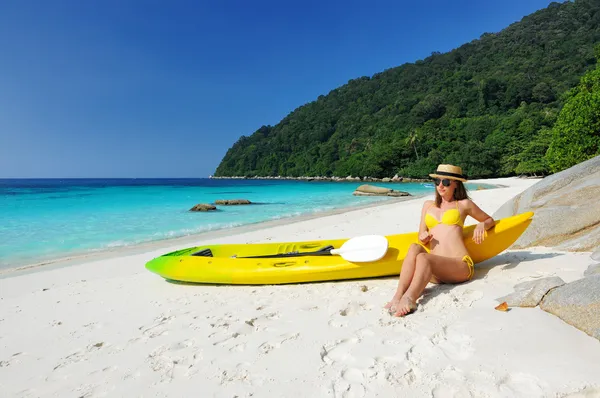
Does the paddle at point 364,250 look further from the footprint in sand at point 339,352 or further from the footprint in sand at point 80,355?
the footprint in sand at point 80,355

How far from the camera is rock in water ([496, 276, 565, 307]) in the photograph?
259cm

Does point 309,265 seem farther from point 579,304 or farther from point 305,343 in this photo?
point 579,304

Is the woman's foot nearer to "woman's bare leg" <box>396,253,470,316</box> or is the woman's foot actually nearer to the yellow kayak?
"woman's bare leg" <box>396,253,470,316</box>

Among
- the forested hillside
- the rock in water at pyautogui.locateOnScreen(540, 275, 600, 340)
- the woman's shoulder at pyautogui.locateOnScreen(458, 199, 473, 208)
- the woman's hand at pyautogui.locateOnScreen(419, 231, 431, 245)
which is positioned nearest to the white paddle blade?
the woman's hand at pyautogui.locateOnScreen(419, 231, 431, 245)

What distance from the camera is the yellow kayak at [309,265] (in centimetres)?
363

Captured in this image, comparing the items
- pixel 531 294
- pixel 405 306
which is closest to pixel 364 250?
pixel 405 306

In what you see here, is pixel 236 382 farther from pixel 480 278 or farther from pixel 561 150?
pixel 561 150

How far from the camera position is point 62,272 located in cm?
603

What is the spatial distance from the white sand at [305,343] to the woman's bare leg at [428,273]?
0.09 m

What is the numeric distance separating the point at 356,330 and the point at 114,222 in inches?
526

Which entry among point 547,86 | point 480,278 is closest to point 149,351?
point 480,278

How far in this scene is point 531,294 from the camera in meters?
2.64

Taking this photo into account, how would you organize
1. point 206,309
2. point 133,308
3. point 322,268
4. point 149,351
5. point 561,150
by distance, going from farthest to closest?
point 561,150
point 322,268
point 133,308
point 206,309
point 149,351

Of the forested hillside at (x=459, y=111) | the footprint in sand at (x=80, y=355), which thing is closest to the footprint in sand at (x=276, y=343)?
the footprint in sand at (x=80, y=355)
